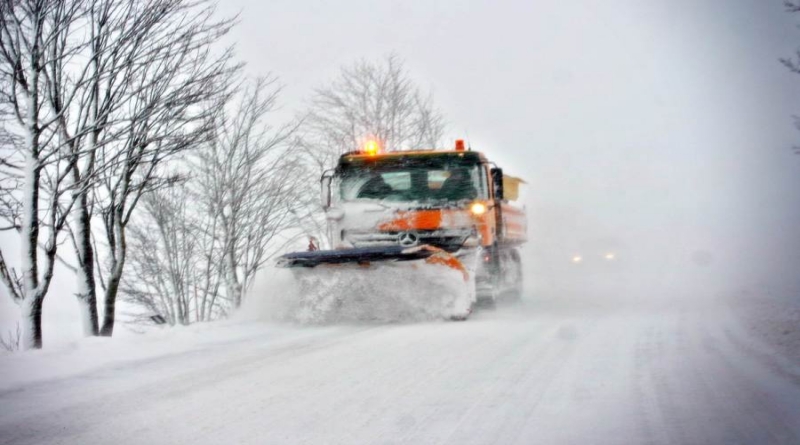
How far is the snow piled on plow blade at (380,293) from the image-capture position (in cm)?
898

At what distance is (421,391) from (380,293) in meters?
4.37

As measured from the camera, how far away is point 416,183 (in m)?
10.5

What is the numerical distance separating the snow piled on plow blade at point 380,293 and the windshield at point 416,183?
60.5 inches

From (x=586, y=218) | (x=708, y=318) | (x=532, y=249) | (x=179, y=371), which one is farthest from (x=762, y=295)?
(x=586, y=218)

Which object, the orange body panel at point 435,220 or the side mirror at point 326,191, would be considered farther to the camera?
the side mirror at point 326,191

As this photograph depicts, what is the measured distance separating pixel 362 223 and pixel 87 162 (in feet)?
12.4

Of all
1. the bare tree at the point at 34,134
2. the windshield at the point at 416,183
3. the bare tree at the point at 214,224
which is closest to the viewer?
the bare tree at the point at 34,134

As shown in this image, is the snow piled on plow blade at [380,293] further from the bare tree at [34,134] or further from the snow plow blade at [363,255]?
the bare tree at [34,134]

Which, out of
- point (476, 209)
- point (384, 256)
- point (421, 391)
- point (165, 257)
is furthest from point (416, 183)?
point (165, 257)

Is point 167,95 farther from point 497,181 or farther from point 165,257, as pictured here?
point 165,257

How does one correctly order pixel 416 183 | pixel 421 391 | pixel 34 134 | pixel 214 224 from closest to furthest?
pixel 421 391 < pixel 34 134 < pixel 416 183 < pixel 214 224

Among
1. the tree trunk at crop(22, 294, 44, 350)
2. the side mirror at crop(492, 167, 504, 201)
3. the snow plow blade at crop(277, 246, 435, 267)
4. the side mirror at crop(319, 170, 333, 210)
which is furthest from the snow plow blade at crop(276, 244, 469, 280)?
the tree trunk at crop(22, 294, 44, 350)

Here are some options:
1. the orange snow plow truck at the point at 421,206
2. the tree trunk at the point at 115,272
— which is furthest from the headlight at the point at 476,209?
the tree trunk at the point at 115,272

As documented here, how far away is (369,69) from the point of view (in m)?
24.6
